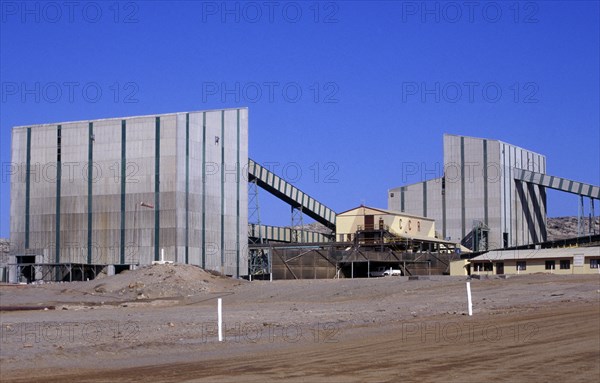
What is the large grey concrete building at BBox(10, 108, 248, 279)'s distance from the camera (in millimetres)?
67938

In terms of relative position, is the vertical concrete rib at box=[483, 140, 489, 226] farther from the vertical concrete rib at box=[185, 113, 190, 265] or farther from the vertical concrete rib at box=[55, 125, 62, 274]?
the vertical concrete rib at box=[55, 125, 62, 274]

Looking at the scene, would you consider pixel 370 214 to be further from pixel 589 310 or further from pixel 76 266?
pixel 589 310

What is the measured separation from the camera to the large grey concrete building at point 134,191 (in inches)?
2675

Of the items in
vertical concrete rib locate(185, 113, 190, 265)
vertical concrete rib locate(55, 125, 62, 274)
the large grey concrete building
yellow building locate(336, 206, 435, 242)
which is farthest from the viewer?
yellow building locate(336, 206, 435, 242)

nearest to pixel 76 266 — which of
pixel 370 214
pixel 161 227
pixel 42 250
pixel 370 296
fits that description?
pixel 42 250

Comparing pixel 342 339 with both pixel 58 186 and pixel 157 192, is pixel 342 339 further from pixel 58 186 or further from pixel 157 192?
pixel 58 186

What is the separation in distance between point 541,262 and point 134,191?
1328 inches

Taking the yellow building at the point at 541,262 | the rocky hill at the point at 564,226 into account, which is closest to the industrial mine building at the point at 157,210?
the yellow building at the point at 541,262

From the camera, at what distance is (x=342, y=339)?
2258cm

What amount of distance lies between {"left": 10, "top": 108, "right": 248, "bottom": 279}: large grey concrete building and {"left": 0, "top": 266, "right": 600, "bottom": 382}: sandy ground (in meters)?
23.6

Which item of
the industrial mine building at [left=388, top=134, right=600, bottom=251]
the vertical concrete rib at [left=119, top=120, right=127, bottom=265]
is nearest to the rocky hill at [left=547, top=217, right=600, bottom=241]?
the industrial mine building at [left=388, top=134, right=600, bottom=251]

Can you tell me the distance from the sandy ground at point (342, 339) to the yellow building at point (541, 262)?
1560cm

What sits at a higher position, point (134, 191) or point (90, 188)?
point (90, 188)

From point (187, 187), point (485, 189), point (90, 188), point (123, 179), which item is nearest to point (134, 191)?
point (123, 179)
